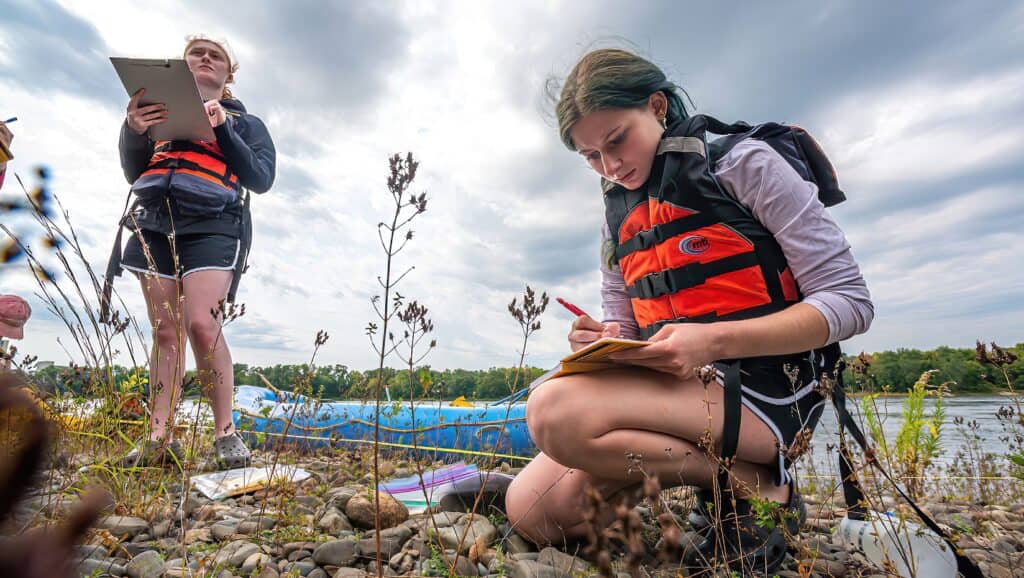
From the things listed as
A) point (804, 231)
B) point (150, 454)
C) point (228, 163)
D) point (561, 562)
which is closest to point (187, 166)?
point (228, 163)

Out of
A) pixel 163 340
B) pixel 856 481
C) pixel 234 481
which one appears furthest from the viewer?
pixel 163 340

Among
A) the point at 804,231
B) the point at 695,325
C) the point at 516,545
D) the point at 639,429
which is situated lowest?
the point at 516,545

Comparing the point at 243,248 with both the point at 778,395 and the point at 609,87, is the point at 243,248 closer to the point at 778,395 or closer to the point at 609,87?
the point at 609,87

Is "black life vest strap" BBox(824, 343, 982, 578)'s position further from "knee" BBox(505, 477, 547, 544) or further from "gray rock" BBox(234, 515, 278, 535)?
"gray rock" BBox(234, 515, 278, 535)

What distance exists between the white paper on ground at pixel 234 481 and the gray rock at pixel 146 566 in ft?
2.96

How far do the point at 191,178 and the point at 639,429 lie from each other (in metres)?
3.41

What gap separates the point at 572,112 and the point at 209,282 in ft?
9.04

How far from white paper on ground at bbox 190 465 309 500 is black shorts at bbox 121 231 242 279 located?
54.6 inches

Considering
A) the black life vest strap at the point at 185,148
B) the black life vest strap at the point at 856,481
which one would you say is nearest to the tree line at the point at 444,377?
the black life vest strap at the point at 856,481

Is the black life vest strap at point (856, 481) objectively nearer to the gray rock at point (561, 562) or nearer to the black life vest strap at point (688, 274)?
the black life vest strap at point (688, 274)

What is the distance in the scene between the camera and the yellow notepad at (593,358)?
1997mm

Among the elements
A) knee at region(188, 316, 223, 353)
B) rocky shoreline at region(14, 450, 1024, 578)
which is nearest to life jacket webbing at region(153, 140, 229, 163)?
knee at region(188, 316, 223, 353)

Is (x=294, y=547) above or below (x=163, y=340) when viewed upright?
below

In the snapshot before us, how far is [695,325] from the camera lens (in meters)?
2.14
